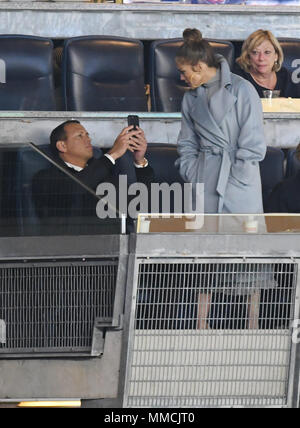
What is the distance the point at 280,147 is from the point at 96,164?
6.59ft

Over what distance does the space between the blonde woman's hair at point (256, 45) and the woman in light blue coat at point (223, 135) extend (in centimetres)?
124

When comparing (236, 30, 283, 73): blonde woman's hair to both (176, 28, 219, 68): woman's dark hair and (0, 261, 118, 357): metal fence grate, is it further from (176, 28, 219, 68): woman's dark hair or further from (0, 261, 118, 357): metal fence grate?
(0, 261, 118, 357): metal fence grate

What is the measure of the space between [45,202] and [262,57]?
7.44ft

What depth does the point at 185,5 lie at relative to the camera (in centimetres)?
802

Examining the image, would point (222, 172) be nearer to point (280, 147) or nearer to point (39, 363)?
point (39, 363)

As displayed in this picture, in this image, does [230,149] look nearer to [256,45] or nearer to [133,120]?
[133,120]

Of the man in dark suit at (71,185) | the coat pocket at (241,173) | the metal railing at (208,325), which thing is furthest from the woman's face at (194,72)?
the metal railing at (208,325)

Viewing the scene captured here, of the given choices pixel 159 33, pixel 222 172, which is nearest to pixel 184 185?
pixel 222 172

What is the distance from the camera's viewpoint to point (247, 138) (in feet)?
17.3

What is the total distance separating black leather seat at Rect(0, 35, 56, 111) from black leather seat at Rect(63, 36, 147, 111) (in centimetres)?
12

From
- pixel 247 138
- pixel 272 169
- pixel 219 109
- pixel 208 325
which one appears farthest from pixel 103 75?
pixel 208 325

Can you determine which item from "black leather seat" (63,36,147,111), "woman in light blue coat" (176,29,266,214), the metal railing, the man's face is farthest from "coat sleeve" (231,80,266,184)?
"black leather seat" (63,36,147,111)

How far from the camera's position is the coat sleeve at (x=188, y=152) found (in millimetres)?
5352

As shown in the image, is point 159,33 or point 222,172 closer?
point 222,172
